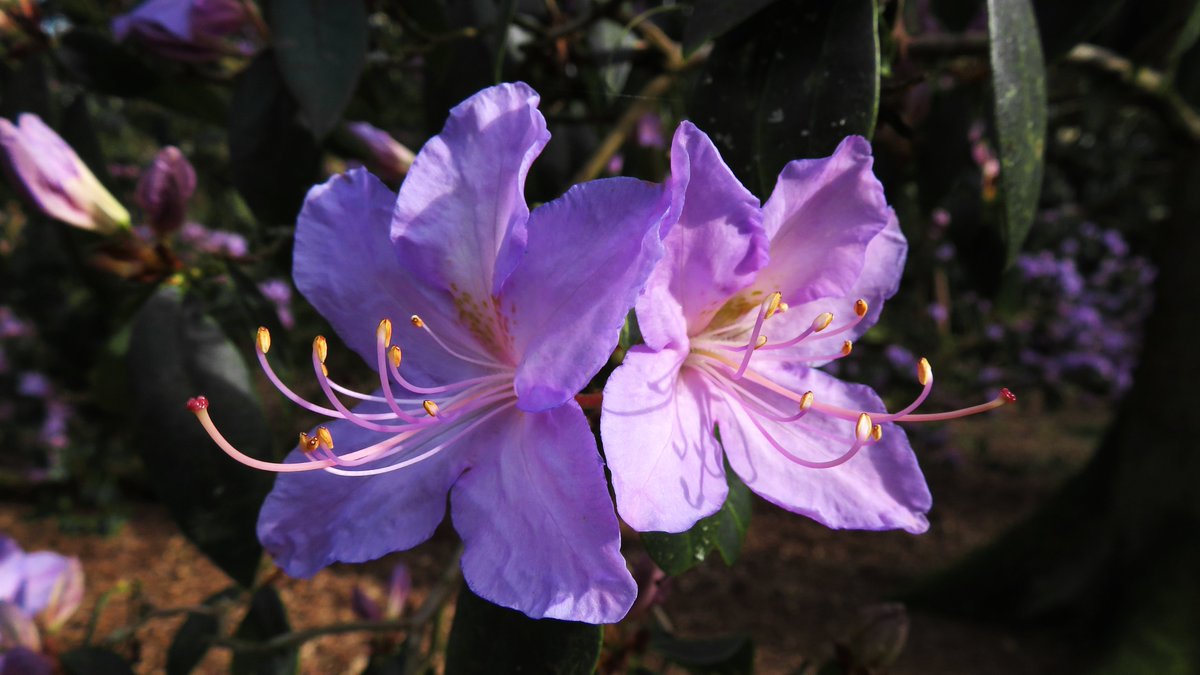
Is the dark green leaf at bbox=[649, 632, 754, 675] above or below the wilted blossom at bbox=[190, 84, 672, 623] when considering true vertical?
below

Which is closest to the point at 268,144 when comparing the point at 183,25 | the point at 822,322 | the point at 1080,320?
the point at 183,25

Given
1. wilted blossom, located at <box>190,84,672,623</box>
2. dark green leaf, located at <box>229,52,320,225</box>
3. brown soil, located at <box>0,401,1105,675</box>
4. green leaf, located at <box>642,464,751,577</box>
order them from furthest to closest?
brown soil, located at <box>0,401,1105,675</box>, dark green leaf, located at <box>229,52,320,225</box>, green leaf, located at <box>642,464,751,577</box>, wilted blossom, located at <box>190,84,672,623</box>

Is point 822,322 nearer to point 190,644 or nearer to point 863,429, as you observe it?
point 863,429

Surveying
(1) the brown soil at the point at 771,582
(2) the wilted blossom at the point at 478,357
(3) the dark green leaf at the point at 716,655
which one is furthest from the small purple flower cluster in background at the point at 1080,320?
(2) the wilted blossom at the point at 478,357

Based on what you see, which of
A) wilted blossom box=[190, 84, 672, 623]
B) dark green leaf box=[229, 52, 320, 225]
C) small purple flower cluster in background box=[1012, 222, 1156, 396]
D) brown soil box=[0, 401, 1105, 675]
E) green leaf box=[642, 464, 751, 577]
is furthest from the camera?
small purple flower cluster in background box=[1012, 222, 1156, 396]

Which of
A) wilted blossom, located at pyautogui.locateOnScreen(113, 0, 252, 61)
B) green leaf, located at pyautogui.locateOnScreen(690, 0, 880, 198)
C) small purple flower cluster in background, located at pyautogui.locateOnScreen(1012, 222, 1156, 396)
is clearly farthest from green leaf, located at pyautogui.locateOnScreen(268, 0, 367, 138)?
small purple flower cluster in background, located at pyautogui.locateOnScreen(1012, 222, 1156, 396)

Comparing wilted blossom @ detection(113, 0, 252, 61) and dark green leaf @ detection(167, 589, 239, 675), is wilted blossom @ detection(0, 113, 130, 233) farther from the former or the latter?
dark green leaf @ detection(167, 589, 239, 675)

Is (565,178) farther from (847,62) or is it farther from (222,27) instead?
(847,62)

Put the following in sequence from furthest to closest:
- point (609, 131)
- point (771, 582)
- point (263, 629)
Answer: point (771, 582) → point (609, 131) → point (263, 629)
